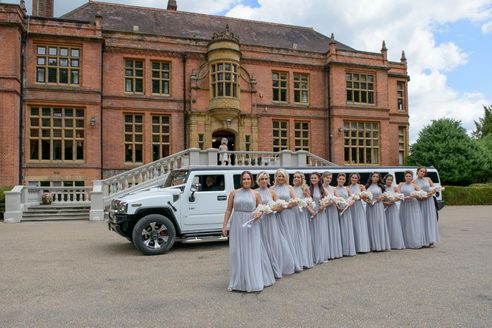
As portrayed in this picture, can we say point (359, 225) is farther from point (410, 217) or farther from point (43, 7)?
point (43, 7)

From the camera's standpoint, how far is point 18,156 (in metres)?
18.7

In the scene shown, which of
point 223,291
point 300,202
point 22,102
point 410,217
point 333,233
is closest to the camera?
point 223,291

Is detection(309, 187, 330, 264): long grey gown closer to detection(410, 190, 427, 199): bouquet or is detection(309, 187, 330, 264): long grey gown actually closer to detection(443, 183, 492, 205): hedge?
detection(410, 190, 427, 199): bouquet

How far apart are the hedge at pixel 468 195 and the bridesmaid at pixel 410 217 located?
1564 cm

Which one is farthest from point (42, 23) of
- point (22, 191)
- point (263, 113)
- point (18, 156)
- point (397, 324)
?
point (397, 324)

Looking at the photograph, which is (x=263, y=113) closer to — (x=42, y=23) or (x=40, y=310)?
(x=42, y=23)

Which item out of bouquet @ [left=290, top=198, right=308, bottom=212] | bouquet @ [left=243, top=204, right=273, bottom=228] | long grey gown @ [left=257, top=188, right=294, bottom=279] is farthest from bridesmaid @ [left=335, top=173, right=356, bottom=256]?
bouquet @ [left=243, top=204, right=273, bottom=228]

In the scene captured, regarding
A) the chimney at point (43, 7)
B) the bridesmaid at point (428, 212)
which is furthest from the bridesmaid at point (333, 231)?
the chimney at point (43, 7)

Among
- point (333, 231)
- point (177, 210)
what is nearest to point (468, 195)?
point (333, 231)

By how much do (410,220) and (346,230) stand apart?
1.75 meters

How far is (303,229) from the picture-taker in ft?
23.1

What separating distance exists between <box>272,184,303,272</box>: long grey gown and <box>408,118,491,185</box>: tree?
2071cm

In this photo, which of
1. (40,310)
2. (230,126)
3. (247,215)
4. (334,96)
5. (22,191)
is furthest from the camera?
(334,96)

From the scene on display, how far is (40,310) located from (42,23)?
18724 mm
